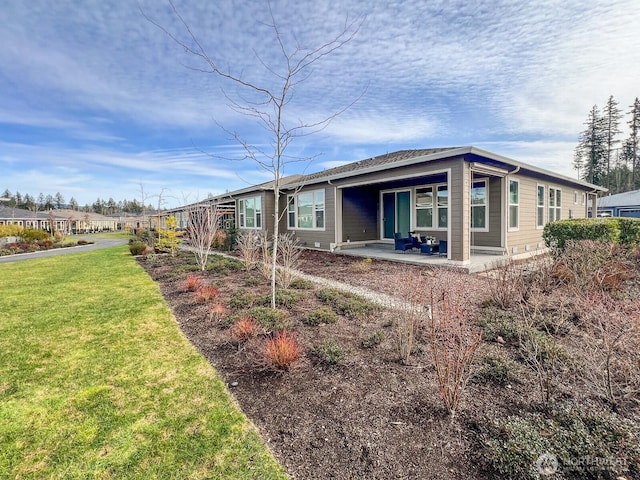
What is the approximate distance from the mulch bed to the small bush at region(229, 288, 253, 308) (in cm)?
98

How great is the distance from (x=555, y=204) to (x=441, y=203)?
19.7 feet

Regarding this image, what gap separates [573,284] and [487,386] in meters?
3.65

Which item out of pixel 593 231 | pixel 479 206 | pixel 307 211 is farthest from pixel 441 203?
pixel 307 211

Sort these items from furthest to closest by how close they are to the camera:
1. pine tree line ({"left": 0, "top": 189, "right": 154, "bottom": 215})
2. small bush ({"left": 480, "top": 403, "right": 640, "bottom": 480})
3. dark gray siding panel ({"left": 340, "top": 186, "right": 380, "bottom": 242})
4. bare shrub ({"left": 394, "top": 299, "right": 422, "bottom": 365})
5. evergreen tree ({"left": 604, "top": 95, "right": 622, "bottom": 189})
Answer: pine tree line ({"left": 0, "top": 189, "right": 154, "bottom": 215})
evergreen tree ({"left": 604, "top": 95, "right": 622, "bottom": 189})
dark gray siding panel ({"left": 340, "top": 186, "right": 380, "bottom": 242})
bare shrub ({"left": 394, "top": 299, "right": 422, "bottom": 365})
small bush ({"left": 480, "top": 403, "right": 640, "bottom": 480})

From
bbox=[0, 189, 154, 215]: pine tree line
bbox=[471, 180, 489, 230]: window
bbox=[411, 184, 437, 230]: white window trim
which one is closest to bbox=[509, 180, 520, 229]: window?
bbox=[471, 180, 489, 230]: window

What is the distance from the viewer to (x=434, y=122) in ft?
43.4

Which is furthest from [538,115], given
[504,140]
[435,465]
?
[435,465]

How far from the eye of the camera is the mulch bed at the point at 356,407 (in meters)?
1.89

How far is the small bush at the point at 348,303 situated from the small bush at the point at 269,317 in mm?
986

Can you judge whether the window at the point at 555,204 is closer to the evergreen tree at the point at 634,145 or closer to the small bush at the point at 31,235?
the small bush at the point at 31,235

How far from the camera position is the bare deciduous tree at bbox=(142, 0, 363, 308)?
428 centimetres

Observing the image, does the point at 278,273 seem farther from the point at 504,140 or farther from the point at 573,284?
the point at 504,140

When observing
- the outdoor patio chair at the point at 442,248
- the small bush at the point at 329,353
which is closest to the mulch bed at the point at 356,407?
the small bush at the point at 329,353

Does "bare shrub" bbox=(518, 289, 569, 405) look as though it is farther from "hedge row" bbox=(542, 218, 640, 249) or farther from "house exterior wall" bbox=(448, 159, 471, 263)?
"hedge row" bbox=(542, 218, 640, 249)
